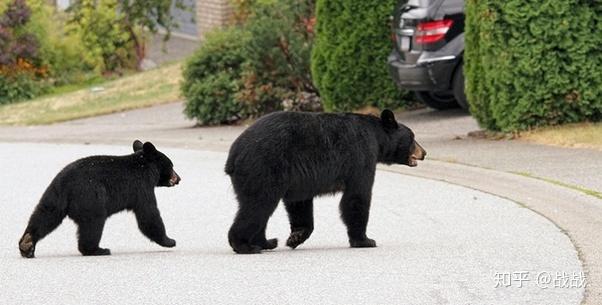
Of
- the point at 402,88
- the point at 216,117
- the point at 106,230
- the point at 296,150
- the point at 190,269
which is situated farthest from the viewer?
the point at 216,117

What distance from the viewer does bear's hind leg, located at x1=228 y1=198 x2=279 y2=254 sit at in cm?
1002

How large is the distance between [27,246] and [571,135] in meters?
8.15

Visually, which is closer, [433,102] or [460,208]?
[460,208]

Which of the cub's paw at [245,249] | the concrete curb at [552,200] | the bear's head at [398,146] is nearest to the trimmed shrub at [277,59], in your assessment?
the concrete curb at [552,200]

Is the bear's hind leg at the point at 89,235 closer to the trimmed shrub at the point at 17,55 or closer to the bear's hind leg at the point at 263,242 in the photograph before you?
the bear's hind leg at the point at 263,242

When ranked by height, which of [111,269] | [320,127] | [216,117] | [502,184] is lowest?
[216,117]

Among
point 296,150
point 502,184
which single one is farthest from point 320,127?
point 502,184

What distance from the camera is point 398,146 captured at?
11008 mm

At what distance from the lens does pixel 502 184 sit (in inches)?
554

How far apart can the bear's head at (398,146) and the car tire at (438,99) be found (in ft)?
35.1

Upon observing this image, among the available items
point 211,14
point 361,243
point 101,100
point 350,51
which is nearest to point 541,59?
point 350,51

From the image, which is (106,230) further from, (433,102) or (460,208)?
(433,102)

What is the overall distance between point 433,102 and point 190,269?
12.7m

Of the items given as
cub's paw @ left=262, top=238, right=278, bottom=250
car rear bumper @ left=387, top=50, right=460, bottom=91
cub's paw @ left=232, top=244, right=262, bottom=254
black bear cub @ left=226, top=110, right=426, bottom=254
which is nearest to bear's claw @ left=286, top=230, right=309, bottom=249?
black bear cub @ left=226, top=110, right=426, bottom=254
